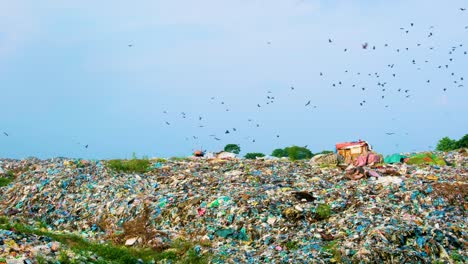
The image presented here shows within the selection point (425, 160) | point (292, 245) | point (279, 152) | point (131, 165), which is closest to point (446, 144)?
point (279, 152)

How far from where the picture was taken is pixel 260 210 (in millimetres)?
11109

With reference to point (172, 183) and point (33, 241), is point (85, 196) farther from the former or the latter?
point (33, 241)

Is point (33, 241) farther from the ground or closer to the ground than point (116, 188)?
closer to the ground

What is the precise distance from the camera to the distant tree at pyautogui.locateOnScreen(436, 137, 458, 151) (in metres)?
25.4

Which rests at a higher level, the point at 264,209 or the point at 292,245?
the point at 264,209

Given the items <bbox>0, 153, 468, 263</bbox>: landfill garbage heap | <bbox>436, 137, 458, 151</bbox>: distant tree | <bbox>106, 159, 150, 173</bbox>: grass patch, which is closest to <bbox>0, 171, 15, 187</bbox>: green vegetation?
<bbox>0, 153, 468, 263</bbox>: landfill garbage heap

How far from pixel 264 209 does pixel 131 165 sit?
6.39 m

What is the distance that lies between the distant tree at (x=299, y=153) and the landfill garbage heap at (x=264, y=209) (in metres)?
5.84

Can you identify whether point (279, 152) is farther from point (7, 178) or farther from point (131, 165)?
point (7, 178)

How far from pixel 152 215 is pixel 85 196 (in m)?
3.15

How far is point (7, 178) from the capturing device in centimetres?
1777

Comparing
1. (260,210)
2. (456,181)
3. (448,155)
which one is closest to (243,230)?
(260,210)

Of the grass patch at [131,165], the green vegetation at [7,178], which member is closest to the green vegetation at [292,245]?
the grass patch at [131,165]

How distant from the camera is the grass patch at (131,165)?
16.0 m
